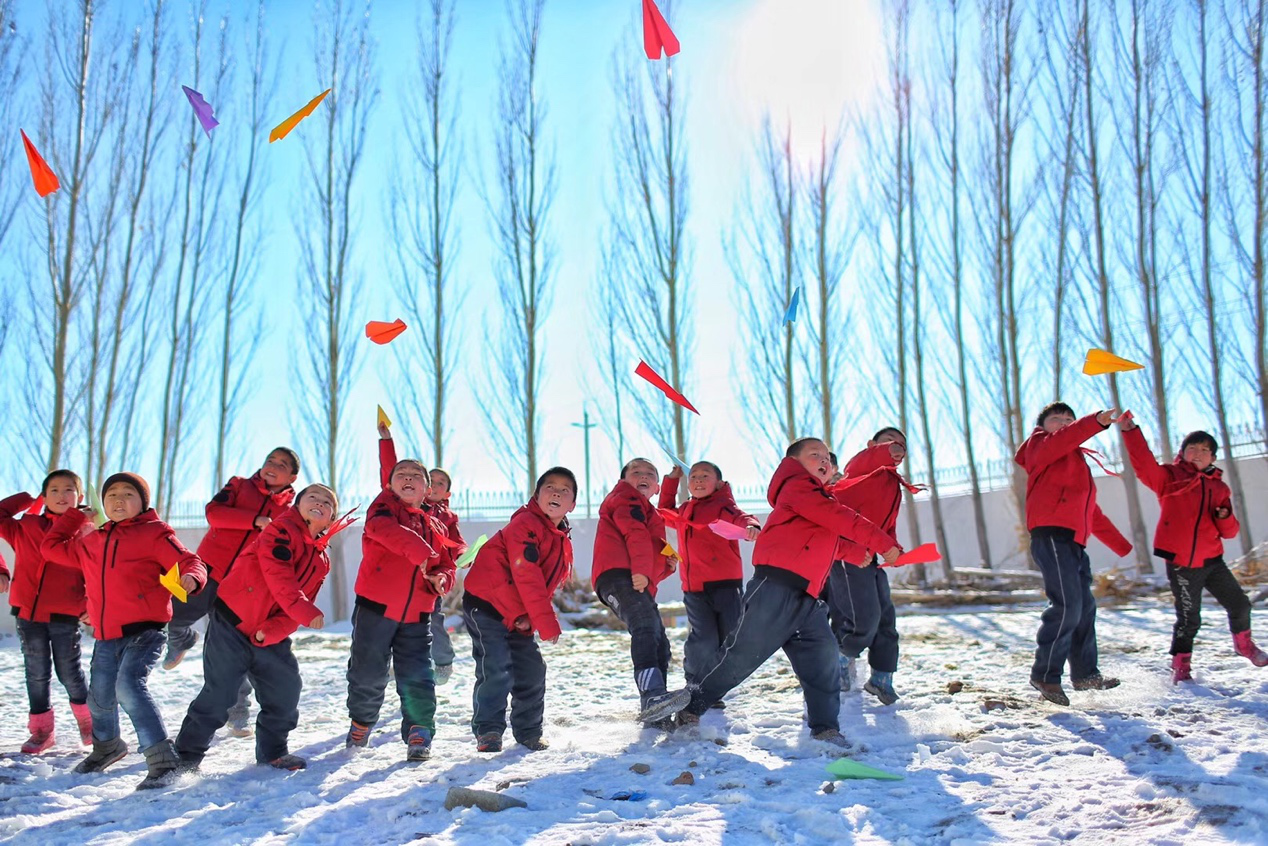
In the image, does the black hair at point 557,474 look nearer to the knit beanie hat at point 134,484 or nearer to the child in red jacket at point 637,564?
the child in red jacket at point 637,564

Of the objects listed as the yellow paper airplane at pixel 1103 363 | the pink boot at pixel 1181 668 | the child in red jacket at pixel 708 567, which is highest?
the yellow paper airplane at pixel 1103 363

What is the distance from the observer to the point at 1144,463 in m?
4.96

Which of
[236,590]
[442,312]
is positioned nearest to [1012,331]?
[442,312]

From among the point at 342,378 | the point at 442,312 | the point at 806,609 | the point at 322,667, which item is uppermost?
the point at 442,312

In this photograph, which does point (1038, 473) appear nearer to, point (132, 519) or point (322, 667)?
point (132, 519)

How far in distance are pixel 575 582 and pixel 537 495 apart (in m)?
8.00

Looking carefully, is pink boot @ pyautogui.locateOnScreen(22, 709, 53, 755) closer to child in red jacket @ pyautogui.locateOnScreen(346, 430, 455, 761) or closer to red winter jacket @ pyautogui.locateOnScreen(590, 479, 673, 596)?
child in red jacket @ pyautogui.locateOnScreen(346, 430, 455, 761)

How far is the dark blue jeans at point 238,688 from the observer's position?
363cm

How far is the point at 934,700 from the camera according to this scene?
14.9 feet

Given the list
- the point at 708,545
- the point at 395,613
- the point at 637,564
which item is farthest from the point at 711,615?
the point at 395,613

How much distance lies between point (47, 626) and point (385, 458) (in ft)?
6.07

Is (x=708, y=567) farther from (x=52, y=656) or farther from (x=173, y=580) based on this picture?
(x=52, y=656)

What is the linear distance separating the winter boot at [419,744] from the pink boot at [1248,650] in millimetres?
4436

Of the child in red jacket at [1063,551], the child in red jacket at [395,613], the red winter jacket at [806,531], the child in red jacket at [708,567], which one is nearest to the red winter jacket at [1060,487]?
the child in red jacket at [1063,551]
